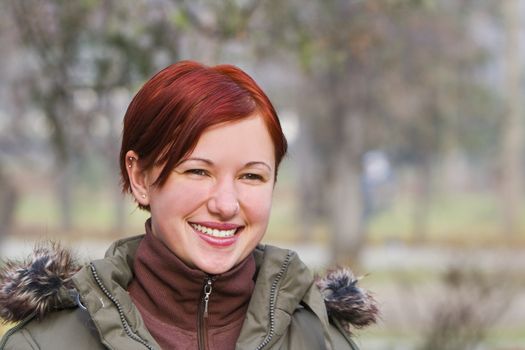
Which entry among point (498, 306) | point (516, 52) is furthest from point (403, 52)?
point (498, 306)

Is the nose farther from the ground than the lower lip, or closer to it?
farther from the ground

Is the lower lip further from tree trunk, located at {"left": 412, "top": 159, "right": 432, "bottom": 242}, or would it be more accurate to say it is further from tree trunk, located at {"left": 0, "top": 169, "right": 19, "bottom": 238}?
tree trunk, located at {"left": 412, "top": 159, "right": 432, "bottom": 242}

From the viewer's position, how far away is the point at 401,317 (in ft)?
41.8

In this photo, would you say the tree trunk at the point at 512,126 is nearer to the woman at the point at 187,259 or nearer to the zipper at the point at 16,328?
the woman at the point at 187,259

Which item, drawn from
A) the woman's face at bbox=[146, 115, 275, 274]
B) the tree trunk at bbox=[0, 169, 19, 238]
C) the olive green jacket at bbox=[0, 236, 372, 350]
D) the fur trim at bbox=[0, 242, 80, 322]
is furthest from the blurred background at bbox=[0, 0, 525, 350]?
the woman's face at bbox=[146, 115, 275, 274]

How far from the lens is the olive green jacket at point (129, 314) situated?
2322mm

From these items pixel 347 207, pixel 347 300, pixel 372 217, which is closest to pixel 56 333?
pixel 347 300

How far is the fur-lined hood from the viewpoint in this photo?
2.40 m

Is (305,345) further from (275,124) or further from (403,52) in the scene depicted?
(403,52)

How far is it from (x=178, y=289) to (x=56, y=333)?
0.25 meters

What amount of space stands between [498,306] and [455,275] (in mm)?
676

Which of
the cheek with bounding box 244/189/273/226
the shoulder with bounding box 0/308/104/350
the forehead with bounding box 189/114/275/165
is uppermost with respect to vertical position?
the forehead with bounding box 189/114/275/165

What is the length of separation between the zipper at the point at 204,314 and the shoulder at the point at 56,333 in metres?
0.20

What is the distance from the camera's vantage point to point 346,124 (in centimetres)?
2322
